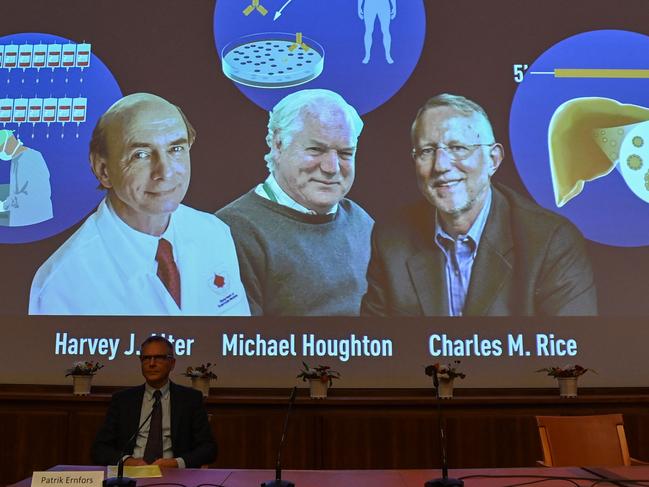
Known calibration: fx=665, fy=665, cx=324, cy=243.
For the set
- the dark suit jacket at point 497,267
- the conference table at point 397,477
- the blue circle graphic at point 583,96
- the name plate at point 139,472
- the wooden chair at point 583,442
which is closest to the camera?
the conference table at point 397,477

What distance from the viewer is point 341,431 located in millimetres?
4246

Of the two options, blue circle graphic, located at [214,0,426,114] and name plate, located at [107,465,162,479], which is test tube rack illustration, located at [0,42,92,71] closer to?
blue circle graphic, located at [214,0,426,114]

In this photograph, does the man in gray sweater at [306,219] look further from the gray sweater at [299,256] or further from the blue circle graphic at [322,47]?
the blue circle graphic at [322,47]

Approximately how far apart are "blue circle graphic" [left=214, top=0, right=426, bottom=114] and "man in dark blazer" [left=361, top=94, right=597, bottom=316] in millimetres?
428

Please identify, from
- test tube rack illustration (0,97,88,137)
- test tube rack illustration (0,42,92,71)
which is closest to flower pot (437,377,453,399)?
test tube rack illustration (0,97,88,137)

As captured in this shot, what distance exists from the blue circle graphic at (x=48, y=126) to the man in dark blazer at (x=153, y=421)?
2.00 metres

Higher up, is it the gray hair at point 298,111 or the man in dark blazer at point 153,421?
the gray hair at point 298,111

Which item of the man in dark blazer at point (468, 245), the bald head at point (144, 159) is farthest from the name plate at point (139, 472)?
the bald head at point (144, 159)

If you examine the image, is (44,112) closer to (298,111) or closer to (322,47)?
(298,111)

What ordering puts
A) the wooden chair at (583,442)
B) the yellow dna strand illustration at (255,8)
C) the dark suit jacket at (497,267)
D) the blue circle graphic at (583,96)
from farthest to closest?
the yellow dna strand illustration at (255,8)
the blue circle graphic at (583,96)
the dark suit jacket at (497,267)
the wooden chair at (583,442)

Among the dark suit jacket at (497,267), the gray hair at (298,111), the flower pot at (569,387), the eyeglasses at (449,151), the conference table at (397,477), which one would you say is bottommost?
the conference table at (397,477)

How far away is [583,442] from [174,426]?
6.26ft

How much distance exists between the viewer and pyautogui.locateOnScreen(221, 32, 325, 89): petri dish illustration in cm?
472

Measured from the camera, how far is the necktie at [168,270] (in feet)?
14.9
